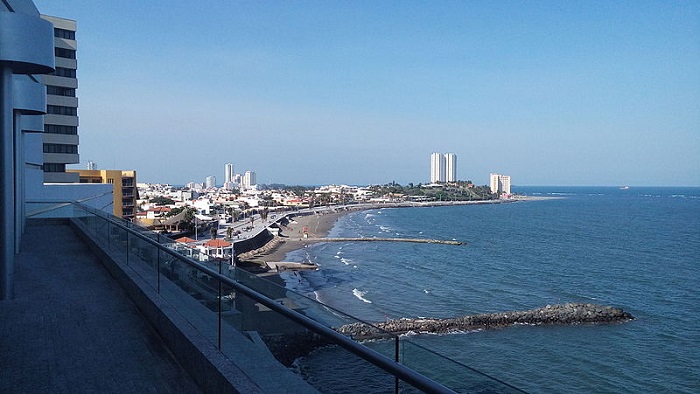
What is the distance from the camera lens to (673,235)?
78.5m

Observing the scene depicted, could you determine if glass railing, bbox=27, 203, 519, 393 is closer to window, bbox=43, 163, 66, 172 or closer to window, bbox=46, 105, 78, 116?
window, bbox=43, 163, 66, 172

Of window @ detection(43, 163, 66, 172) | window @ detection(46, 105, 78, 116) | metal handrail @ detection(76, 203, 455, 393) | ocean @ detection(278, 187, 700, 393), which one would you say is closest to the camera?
metal handrail @ detection(76, 203, 455, 393)

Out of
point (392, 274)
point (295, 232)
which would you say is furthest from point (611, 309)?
point (295, 232)

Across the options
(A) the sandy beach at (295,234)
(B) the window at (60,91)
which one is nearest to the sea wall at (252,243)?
(A) the sandy beach at (295,234)

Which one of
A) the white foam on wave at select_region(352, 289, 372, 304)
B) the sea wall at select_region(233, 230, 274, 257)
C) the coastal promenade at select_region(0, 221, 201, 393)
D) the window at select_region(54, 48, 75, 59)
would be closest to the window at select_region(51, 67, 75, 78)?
the window at select_region(54, 48, 75, 59)

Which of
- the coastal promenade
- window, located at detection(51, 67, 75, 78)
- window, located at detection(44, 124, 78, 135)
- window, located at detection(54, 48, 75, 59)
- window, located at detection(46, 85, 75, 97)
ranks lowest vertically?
the coastal promenade

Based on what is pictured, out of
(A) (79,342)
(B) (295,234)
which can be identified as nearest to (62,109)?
(A) (79,342)

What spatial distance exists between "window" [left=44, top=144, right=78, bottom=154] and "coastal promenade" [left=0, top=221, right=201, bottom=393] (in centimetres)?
3602

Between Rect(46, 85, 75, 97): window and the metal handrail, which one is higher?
Rect(46, 85, 75, 97): window

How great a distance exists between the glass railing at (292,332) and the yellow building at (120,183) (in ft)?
134

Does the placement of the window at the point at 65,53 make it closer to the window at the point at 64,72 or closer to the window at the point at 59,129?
the window at the point at 64,72

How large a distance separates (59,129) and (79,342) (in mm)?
40929

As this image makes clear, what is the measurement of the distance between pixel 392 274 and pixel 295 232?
144 ft

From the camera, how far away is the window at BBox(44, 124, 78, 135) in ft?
134
